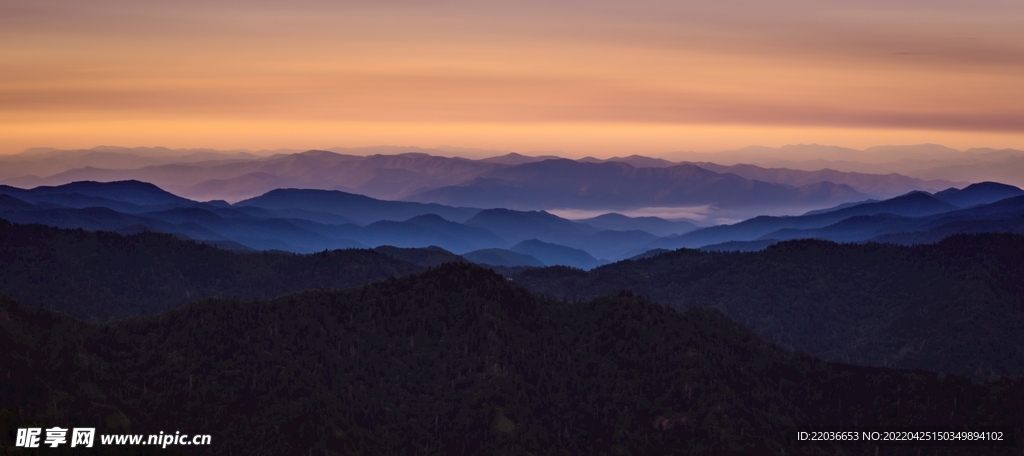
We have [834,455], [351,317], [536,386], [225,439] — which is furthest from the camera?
[351,317]

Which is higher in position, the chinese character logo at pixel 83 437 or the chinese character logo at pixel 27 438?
the chinese character logo at pixel 27 438

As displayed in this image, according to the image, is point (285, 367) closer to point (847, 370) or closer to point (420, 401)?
point (420, 401)

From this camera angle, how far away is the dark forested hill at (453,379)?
341 feet

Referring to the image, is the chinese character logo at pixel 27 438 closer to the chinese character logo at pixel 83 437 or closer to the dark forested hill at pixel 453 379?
the chinese character logo at pixel 83 437

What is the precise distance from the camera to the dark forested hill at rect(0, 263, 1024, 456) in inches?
4090

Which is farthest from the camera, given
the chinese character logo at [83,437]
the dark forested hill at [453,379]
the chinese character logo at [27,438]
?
the dark forested hill at [453,379]

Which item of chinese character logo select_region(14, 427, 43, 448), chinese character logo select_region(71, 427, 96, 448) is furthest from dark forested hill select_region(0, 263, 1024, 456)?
chinese character logo select_region(14, 427, 43, 448)

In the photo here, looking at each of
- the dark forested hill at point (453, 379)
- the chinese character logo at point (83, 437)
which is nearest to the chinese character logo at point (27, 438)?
the chinese character logo at point (83, 437)

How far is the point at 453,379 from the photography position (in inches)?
4574

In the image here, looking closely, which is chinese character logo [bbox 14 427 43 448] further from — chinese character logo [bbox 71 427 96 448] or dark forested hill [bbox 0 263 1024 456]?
dark forested hill [bbox 0 263 1024 456]

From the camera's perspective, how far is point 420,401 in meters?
114

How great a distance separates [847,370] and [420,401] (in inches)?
1880

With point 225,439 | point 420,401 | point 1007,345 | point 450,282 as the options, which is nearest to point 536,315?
point 450,282

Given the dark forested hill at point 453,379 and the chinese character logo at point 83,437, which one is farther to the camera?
the dark forested hill at point 453,379
